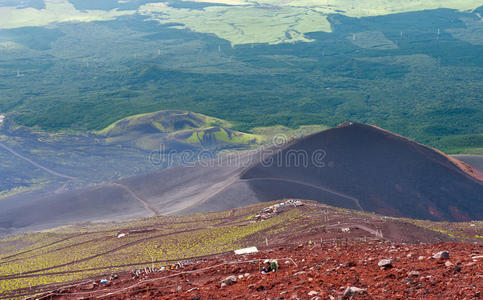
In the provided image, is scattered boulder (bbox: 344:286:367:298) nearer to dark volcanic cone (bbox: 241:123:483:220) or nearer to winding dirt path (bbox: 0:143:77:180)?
dark volcanic cone (bbox: 241:123:483:220)

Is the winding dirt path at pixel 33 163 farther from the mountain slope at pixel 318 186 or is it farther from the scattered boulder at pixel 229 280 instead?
the scattered boulder at pixel 229 280

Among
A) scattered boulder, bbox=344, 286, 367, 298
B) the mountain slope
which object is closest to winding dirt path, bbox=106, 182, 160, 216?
the mountain slope

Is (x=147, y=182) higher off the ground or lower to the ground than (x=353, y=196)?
lower

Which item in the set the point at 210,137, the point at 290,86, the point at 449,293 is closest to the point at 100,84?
the point at 290,86

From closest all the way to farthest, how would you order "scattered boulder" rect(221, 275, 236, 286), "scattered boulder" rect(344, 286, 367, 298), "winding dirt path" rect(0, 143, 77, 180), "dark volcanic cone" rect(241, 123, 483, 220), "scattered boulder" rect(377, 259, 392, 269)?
"scattered boulder" rect(344, 286, 367, 298) → "scattered boulder" rect(377, 259, 392, 269) → "scattered boulder" rect(221, 275, 236, 286) → "dark volcanic cone" rect(241, 123, 483, 220) → "winding dirt path" rect(0, 143, 77, 180)

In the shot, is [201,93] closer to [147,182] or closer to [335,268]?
[147,182]

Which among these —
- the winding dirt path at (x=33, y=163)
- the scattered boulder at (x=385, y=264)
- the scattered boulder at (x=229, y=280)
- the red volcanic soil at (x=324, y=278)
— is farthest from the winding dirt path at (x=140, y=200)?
the scattered boulder at (x=385, y=264)

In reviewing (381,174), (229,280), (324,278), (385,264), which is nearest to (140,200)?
(381,174)

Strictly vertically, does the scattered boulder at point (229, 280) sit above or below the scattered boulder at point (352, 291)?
below
